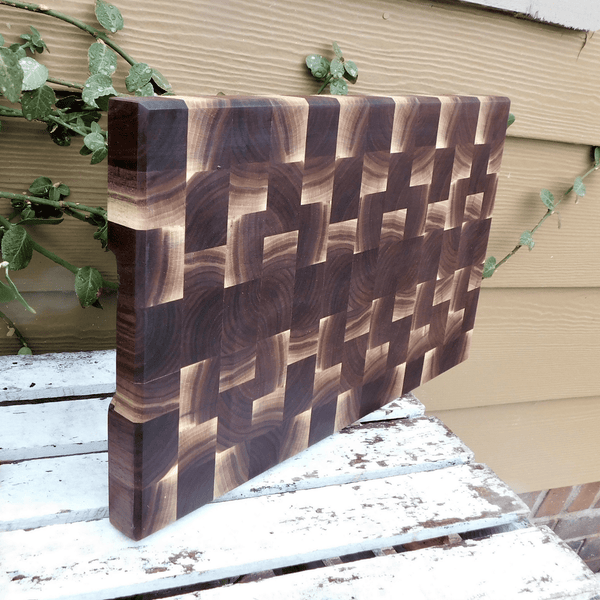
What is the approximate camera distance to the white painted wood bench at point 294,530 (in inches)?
21.1

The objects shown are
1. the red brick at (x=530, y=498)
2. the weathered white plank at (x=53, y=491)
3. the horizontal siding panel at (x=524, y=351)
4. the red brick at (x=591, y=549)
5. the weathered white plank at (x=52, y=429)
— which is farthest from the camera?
the red brick at (x=591, y=549)

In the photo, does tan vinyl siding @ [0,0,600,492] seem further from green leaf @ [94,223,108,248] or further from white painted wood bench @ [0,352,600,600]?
white painted wood bench @ [0,352,600,600]

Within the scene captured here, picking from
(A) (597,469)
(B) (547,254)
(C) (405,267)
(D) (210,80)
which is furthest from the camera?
(A) (597,469)

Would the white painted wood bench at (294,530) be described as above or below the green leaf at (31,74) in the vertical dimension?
below

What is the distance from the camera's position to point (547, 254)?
1.33m

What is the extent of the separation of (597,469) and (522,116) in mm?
1106

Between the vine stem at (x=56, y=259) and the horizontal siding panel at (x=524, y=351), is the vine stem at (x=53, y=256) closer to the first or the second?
the vine stem at (x=56, y=259)

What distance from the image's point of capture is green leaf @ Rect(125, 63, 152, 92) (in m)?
0.73

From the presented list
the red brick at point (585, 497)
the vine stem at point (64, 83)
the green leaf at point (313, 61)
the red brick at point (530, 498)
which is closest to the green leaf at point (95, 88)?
the vine stem at point (64, 83)

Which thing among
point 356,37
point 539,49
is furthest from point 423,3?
point 539,49

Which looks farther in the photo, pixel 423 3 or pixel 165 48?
pixel 423 3

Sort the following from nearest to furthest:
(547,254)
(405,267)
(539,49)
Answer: (405,267), (539,49), (547,254)

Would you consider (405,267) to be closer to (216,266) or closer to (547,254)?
(216,266)

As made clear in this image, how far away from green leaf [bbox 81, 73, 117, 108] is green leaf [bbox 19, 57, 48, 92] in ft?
0.16
